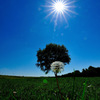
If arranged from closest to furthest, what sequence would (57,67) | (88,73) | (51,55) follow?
(57,67)
(88,73)
(51,55)

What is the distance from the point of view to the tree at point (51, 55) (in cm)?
3369

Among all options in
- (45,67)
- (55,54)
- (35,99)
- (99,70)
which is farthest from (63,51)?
(35,99)

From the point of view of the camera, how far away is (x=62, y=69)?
62.6 inches

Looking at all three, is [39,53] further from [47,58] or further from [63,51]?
[63,51]

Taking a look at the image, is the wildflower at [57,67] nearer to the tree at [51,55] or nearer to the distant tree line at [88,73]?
the distant tree line at [88,73]

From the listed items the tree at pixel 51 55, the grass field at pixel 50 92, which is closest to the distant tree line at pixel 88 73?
the tree at pixel 51 55

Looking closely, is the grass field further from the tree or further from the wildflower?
the tree

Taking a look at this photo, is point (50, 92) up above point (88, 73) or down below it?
below

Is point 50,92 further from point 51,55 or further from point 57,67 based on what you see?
point 51,55

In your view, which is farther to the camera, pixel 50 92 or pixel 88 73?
pixel 88 73

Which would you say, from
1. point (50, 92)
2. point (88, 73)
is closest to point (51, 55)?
point (88, 73)

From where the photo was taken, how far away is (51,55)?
33.7m

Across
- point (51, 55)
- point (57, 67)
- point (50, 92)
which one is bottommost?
point (50, 92)

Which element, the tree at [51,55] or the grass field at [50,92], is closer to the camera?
the grass field at [50,92]
